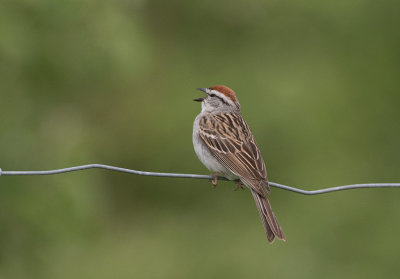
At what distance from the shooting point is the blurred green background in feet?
30.3

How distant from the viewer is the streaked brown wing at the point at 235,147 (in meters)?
7.68

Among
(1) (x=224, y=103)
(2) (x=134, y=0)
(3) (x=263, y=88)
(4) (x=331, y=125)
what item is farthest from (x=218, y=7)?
(1) (x=224, y=103)

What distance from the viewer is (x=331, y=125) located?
13969mm

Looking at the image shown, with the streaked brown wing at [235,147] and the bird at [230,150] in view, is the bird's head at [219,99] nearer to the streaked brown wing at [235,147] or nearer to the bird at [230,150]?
the bird at [230,150]

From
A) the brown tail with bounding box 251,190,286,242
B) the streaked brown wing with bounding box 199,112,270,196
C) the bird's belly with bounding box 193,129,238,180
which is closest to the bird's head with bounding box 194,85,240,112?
the streaked brown wing with bounding box 199,112,270,196

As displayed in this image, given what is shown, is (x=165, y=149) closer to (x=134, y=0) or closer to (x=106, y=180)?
(x=106, y=180)

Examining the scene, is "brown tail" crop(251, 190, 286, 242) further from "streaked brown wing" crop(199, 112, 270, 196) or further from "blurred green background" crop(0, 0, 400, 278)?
"blurred green background" crop(0, 0, 400, 278)

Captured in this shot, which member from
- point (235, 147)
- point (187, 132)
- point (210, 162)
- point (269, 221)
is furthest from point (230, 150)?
point (187, 132)

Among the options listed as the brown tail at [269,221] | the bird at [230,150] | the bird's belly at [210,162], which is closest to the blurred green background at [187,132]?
the bird at [230,150]

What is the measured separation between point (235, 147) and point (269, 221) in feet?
3.24

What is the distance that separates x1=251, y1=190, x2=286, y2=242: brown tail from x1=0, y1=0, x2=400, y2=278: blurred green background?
247 cm

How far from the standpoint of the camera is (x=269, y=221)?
7336mm

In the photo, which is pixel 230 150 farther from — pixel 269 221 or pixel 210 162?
pixel 269 221

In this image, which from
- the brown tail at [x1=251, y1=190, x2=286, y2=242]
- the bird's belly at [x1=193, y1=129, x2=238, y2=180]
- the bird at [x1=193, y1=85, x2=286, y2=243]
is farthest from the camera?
the bird's belly at [x1=193, y1=129, x2=238, y2=180]
